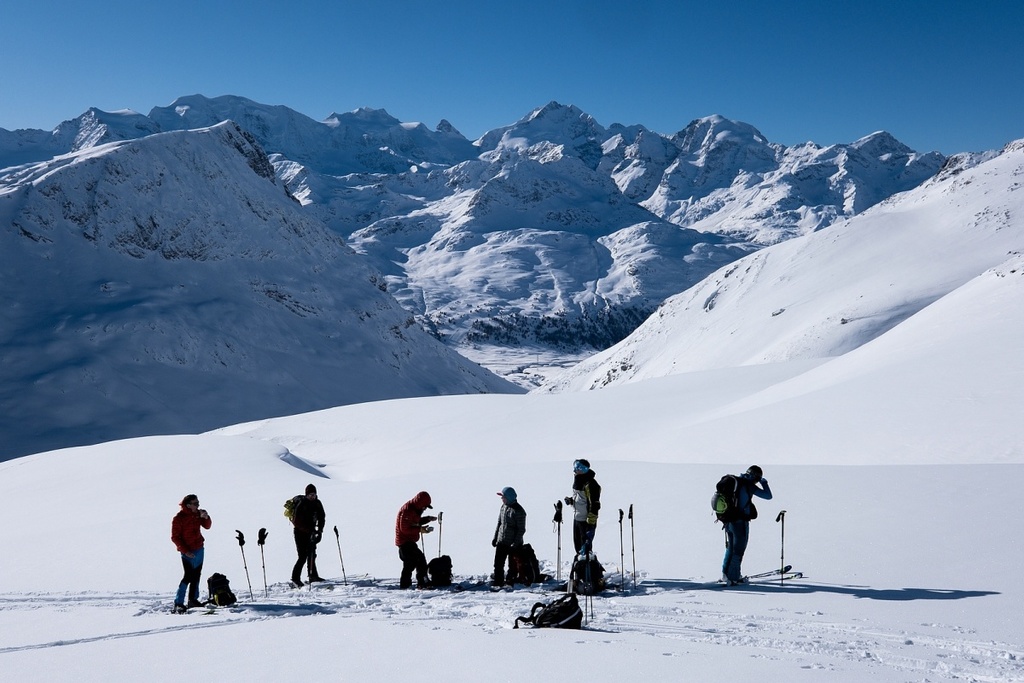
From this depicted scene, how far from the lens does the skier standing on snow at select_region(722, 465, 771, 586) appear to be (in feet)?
34.1

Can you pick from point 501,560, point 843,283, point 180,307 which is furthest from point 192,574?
point 180,307

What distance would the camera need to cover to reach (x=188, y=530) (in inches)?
435

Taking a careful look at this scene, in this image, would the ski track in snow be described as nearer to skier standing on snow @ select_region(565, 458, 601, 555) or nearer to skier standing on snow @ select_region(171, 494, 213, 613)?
skier standing on snow @ select_region(171, 494, 213, 613)

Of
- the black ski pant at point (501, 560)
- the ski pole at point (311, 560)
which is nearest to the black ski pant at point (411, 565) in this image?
the black ski pant at point (501, 560)

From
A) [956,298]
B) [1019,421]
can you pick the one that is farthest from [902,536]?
[956,298]

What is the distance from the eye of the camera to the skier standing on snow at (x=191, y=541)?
428 inches

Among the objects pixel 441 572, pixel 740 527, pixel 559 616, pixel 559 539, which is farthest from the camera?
pixel 441 572

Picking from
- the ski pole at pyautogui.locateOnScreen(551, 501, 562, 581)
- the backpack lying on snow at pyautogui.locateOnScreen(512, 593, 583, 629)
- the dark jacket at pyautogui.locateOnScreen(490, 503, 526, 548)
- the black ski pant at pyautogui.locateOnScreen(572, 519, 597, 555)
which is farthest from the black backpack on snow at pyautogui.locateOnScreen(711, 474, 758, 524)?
the backpack lying on snow at pyautogui.locateOnScreen(512, 593, 583, 629)

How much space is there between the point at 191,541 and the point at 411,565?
11.3 ft

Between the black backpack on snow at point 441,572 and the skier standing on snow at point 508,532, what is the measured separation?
803 millimetres

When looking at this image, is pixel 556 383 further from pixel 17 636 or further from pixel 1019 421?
pixel 17 636

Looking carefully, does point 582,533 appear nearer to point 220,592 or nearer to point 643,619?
point 643,619

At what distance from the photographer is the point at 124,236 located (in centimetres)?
10644

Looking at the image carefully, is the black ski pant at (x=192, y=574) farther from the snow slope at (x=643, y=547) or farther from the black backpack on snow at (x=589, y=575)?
the black backpack on snow at (x=589, y=575)
